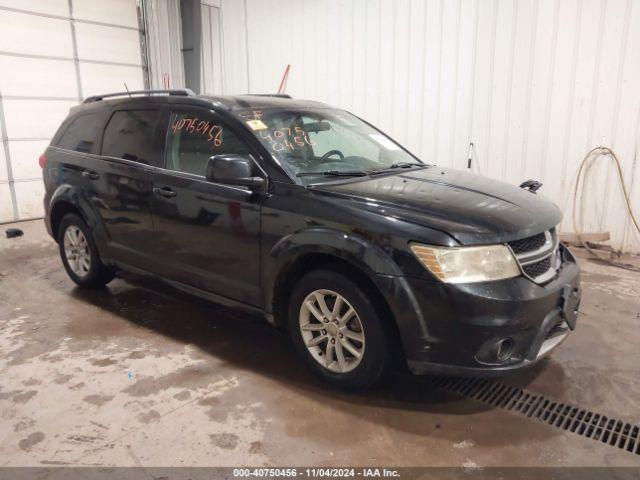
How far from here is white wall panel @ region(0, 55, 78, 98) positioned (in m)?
7.17

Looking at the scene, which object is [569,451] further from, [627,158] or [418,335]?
[627,158]

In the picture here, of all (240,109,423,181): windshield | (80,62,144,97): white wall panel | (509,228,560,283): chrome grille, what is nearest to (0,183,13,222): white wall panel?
(80,62,144,97): white wall panel

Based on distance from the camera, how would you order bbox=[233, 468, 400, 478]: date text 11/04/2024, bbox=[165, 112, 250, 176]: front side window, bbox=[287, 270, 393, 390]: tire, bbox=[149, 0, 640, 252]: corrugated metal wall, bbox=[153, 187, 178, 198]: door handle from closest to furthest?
bbox=[233, 468, 400, 478]: date text 11/04/2024, bbox=[287, 270, 393, 390]: tire, bbox=[165, 112, 250, 176]: front side window, bbox=[153, 187, 178, 198]: door handle, bbox=[149, 0, 640, 252]: corrugated metal wall

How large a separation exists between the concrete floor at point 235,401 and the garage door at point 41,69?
181 inches

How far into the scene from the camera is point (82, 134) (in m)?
3.98

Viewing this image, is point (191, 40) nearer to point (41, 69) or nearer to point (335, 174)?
point (41, 69)

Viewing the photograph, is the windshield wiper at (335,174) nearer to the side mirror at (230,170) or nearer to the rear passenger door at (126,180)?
the side mirror at (230,170)

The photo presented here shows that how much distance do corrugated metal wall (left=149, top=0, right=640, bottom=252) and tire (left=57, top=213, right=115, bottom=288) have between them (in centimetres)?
384

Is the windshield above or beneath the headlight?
above

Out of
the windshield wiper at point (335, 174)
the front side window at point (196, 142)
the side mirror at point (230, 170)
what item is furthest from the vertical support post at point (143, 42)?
the windshield wiper at point (335, 174)

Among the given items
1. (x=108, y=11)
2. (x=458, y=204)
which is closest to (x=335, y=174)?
(x=458, y=204)

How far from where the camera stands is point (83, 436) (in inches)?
→ 91.7

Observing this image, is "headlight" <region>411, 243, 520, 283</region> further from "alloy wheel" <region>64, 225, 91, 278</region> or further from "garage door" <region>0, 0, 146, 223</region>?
"garage door" <region>0, 0, 146, 223</region>

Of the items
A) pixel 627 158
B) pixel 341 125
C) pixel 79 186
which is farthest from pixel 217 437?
pixel 627 158
